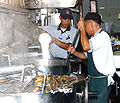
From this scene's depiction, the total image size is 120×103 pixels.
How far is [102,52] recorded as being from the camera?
2271mm

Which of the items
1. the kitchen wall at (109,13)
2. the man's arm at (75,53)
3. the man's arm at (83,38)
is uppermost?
the kitchen wall at (109,13)

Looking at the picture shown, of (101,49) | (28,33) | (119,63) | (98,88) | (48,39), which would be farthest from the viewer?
(28,33)

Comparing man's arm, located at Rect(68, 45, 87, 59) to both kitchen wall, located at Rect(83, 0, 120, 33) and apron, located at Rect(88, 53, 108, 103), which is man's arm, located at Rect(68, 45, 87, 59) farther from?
kitchen wall, located at Rect(83, 0, 120, 33)

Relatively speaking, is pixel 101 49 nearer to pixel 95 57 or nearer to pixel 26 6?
pixel 95 57

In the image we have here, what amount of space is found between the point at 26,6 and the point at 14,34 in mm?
926

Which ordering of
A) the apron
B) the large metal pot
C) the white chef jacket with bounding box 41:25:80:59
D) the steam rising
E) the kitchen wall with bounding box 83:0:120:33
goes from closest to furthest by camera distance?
the large metal pot, the apron, the steam rising, the white chef jacket with bounding box 41:25:80:59, the kitchen wall with bounding box 83:0:120:33

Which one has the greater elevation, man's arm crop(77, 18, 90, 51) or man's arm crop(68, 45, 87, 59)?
man's arm crop(77, 18, 90, 51)

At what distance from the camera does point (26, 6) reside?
4414 millimetres

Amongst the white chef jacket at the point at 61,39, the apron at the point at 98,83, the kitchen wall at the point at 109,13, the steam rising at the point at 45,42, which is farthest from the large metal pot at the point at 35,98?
the kitchen wall at the point at 109,13

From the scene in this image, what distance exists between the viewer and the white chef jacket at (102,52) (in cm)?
221

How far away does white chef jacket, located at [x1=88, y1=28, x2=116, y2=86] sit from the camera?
2215 mm

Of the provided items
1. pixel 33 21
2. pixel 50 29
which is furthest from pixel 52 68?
pixel 33 21

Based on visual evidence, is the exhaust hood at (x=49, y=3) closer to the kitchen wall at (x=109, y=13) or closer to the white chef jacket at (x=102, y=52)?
the white chef jacket at (x=102, y=52)

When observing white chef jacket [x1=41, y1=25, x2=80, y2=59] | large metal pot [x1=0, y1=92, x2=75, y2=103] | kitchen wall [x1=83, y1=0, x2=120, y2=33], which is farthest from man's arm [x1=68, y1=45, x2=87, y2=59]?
kitchen wall [x1=83, y1=0, x2=120, y2=33]
